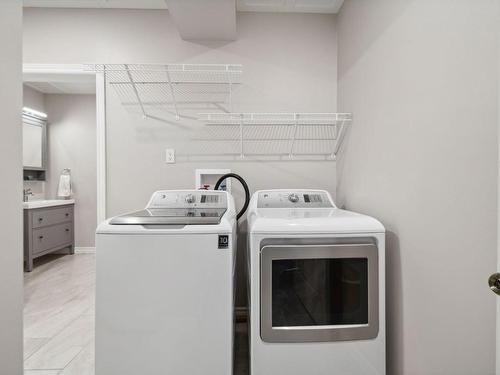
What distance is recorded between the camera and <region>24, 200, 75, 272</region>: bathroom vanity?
3.12m

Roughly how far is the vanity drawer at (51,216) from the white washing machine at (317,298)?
11.0 feet

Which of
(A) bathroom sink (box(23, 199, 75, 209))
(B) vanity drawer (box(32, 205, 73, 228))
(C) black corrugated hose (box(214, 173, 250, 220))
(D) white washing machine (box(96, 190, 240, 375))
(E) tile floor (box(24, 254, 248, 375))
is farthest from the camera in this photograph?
(B) vanity drawer (box(32, 205, 73, 228))

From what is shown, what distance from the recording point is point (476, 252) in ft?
2.91

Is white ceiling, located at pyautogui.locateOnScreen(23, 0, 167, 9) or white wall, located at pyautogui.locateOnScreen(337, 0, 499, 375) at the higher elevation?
white ceiling, located at pyautogui.locateOnScreen(23, 0, 167, 9)

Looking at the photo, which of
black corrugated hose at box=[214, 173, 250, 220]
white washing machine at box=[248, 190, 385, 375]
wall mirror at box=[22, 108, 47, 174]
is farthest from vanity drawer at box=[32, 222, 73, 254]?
white washing machine at box=[248, 190, 385, 375]

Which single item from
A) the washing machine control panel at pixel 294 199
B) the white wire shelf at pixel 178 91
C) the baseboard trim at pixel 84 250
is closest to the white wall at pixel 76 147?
the baseboard trim at pixel 84 250

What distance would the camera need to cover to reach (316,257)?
4.03 ft

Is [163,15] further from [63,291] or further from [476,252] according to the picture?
[63,291]

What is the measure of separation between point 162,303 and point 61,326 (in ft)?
4.53

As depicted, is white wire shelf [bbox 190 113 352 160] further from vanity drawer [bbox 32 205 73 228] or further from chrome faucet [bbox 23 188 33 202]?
chrome faucet [bbox 23 188 33 202]

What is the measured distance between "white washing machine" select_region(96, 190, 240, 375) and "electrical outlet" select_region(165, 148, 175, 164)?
1.02m

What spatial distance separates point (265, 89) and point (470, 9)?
1.41m

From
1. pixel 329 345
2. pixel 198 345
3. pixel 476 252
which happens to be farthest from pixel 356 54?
pixel 198 345

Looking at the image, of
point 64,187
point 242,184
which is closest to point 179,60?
point 242,184
